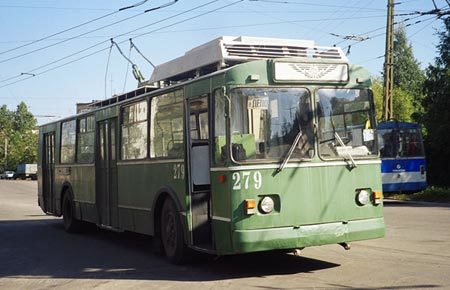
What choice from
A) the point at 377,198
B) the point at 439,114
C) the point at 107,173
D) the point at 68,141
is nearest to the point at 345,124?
the point at 377,198

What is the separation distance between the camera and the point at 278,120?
831 cm

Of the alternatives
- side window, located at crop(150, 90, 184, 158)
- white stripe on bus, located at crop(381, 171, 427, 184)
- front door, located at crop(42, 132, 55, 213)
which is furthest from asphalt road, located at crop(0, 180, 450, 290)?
white stripe on bus, located at crop(381, 171, 427, 184)

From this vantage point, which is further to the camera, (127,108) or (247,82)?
(127,108)

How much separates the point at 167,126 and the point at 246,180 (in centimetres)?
243

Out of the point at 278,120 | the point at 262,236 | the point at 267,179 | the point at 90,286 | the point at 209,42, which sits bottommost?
the point at 90,286

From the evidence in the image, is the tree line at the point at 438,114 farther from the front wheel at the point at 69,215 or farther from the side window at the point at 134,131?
the side window at the point at 134,131

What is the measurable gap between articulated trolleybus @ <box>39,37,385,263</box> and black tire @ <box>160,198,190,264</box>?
19mm

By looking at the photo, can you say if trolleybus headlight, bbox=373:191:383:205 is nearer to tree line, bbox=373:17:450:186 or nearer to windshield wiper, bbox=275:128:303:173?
windshield wiper, bbox=275:128:303:173

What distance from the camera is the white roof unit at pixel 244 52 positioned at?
9406mm

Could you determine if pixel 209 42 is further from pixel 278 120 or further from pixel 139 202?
pixel 139 202

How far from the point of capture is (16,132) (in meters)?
134

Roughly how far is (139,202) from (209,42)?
3.23 metres

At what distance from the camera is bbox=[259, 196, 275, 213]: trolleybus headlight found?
811cm

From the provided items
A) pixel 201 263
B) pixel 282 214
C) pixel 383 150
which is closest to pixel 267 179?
pixel 282 214
